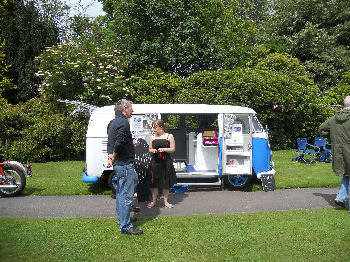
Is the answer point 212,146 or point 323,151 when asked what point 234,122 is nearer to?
point 212,146

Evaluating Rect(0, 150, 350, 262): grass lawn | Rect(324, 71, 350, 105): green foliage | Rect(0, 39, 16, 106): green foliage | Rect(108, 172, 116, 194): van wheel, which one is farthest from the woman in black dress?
Rect(0, 39, 16, 106): green foliage

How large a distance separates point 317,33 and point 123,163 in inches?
888

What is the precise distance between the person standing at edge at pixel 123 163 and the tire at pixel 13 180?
3.89 metres

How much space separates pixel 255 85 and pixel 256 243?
1030 centimetres

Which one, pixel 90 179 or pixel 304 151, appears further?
pixel 304 151

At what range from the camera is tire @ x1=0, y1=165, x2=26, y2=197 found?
912 cm

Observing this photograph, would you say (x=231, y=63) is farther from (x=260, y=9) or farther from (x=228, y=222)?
(x=260, y=9)

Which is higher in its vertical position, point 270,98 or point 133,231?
point 270,98

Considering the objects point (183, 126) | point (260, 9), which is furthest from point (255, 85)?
point (260, 9)

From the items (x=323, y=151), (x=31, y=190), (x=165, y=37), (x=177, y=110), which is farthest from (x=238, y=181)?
(x=165, y=37)

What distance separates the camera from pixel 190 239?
6.04 meters

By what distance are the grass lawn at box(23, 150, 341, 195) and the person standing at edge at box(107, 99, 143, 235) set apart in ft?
10.6

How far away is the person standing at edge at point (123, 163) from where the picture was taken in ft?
20.3

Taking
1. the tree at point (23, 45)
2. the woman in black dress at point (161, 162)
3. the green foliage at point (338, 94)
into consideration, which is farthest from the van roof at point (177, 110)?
the tree at point (23, 45)
